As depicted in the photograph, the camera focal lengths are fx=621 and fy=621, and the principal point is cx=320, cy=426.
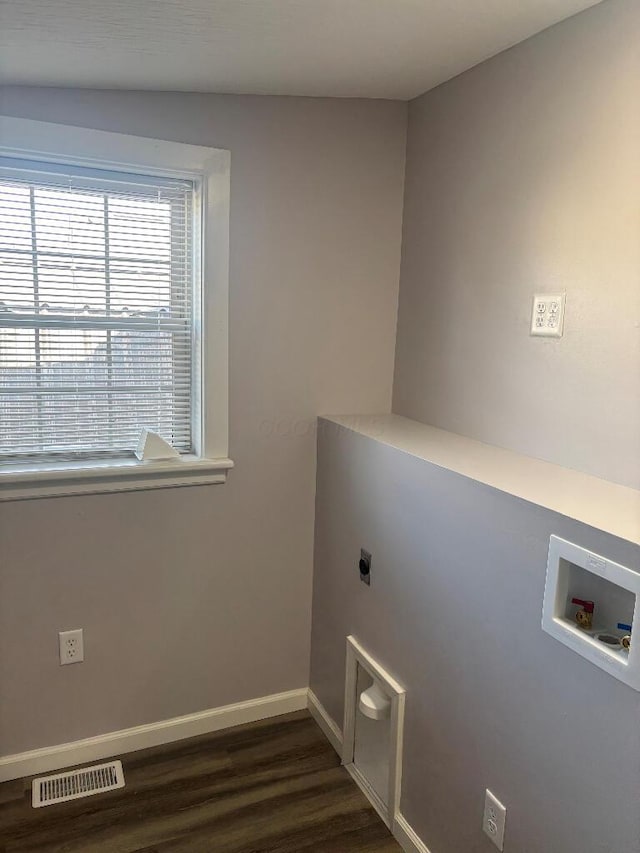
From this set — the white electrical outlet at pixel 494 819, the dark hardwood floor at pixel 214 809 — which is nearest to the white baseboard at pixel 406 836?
the dark hardwood floor at pixel 214 809

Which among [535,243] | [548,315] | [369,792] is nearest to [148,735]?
[369,792]

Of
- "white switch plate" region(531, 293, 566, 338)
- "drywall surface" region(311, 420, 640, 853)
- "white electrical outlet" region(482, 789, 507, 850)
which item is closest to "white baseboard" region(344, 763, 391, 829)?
"drywall surface" region(311, 420, 640, 853)

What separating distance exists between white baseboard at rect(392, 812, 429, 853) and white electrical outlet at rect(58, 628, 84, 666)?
119 centimetres

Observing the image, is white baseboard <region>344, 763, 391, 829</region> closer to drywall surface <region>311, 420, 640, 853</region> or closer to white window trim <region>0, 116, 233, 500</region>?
drywall surface <region>311, 420, 640, 853</region>

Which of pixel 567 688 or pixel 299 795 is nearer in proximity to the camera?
pixel 567 688

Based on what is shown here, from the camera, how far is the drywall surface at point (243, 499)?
209 cm

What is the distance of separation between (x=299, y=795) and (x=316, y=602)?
0.67 metres

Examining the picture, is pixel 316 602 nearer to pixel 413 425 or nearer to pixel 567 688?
pixel 413 425

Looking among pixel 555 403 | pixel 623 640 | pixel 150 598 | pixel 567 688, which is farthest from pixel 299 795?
pixel 555 403

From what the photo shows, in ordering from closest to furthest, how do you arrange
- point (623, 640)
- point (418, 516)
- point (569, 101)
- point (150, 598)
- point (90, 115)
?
point (623, 640) < point (569, 101) < point (418, 516) < point (90, 115) < point (150, 598)

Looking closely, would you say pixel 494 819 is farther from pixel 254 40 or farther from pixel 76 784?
pixel 254 40

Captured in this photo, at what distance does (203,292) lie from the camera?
2137 millimetres

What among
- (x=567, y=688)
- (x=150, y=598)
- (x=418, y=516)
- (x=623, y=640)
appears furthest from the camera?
(x=150, y=598)

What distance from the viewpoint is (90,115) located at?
1922 millimetres
